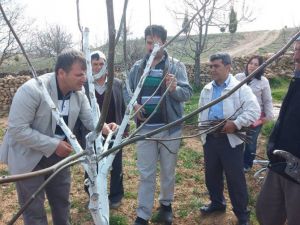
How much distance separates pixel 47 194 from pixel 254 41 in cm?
3628

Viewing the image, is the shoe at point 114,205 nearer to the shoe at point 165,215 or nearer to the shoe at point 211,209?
the shoe at point 165,215

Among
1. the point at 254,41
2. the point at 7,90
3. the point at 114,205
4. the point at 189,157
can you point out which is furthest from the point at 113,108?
the point at 254,41

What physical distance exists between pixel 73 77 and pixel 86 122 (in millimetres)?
572

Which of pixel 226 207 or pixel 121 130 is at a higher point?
pixel 121 130

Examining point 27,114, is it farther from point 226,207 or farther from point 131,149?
point 131,149

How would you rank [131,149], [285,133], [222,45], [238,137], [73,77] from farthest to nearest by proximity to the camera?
[222,45] → [131,149] → [238,137] → [285,133] → [73,77]

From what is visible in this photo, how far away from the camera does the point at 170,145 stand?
11.8 ft

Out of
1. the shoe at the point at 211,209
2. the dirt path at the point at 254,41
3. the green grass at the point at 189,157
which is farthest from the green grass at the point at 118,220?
the dirt path at the point at 254,41

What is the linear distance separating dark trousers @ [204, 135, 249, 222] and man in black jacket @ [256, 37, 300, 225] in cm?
66

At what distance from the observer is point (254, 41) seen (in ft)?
121

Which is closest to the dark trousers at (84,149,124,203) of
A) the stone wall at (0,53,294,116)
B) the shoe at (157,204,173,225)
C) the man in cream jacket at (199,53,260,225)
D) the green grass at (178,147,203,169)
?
the shoe at (157,204,173,225)

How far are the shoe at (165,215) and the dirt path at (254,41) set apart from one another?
28.0m

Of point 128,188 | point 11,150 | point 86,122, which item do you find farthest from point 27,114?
point 128,188

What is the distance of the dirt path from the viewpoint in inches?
1271
